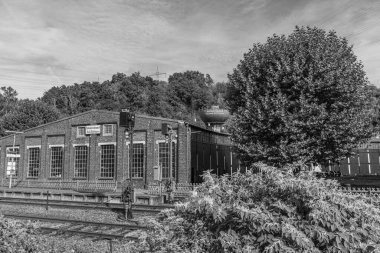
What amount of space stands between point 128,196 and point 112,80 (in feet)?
301

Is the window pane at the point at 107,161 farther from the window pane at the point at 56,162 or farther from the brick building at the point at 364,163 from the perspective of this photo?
the brick building at the point at 364,163

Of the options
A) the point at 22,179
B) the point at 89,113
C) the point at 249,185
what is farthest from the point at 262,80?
the point at 22,179

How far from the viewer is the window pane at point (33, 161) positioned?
41281 mm

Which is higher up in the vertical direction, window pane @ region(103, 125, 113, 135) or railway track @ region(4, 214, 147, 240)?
window pane @ region(103, 125, 113, 135)

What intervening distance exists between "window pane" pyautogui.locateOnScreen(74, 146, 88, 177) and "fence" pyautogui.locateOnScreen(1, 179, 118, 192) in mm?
1264

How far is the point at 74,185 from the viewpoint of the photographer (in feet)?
121

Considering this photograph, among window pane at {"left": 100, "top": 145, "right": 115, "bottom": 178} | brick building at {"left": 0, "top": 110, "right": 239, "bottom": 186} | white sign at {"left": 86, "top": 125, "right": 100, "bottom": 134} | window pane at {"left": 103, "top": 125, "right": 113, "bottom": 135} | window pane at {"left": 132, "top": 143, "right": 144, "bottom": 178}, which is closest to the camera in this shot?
brick building at {"left": 0, "top": 110, "right": 239, "bottom": 186}

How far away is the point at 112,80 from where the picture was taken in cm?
10631

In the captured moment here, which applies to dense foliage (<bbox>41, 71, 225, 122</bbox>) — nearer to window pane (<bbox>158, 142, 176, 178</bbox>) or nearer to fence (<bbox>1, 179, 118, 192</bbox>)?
fence (<bbox>1, 179, 118, 192</bbox>)

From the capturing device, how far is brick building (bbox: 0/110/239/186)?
33.9 m

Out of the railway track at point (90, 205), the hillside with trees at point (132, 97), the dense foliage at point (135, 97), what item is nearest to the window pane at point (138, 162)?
the railway track at point (90, 205)

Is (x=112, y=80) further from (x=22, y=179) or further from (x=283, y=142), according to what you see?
(x=283, y=142)

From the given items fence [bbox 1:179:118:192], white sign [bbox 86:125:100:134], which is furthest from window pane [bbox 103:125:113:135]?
fence [bbox 1:179:118:192]

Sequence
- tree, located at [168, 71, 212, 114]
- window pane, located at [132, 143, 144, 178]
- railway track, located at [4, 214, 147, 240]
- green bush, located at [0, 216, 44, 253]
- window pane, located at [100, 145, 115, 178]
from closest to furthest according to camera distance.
Result: 1. green bush, located at [0, 216, 44, 253]
2. railway track, located at [4, 214, 147, 240]
3. window pane, located at [132, 143, 144, 178]
4. window pane, located at [100, 145, 115, 178]
5. tree, located at [168, 71, 212, 114]
